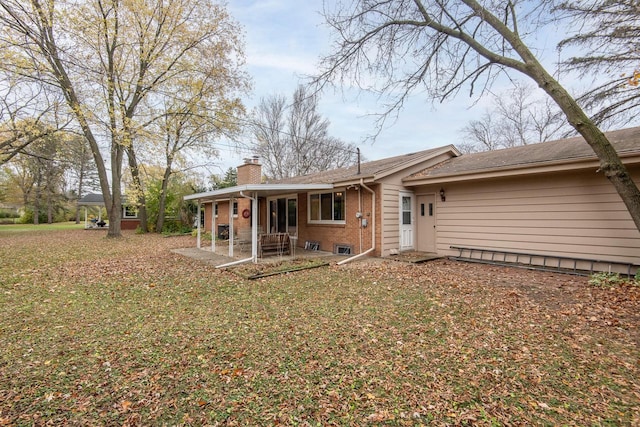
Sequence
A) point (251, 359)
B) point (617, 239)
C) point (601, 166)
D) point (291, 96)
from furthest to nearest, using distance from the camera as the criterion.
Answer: point (291, 96) → point (617, 239) → point (601, 166) → point (251, 359)

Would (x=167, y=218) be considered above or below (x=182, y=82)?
below

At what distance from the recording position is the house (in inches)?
279

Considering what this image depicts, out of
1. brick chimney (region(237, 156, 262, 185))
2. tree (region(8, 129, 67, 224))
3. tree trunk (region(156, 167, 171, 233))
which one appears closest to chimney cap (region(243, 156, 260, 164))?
brick chimney (region(237, 156, 262, 185))

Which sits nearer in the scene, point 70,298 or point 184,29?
point 70,298

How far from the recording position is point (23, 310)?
4930mm

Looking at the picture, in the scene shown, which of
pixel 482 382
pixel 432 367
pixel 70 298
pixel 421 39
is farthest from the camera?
pixel 421 39

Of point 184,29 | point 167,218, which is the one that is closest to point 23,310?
point 184,29

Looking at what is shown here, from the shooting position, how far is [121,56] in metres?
15.0

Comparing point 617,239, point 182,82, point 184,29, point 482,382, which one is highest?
point 184,29

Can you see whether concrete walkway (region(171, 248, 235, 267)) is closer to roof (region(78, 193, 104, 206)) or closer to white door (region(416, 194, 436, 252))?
white door (region(416, 194, 436, 252))

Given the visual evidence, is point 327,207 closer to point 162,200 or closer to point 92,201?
point 162,200

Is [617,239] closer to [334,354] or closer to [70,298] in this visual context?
[334,354]

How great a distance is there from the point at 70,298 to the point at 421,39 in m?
10.0

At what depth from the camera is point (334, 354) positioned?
3434 millimetres
